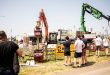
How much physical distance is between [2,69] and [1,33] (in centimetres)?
79

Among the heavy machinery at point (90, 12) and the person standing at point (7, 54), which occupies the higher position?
the heavy machinery at point (90, 12)

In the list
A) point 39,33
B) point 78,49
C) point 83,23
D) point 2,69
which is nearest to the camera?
point 2,69

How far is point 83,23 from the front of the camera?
131ft

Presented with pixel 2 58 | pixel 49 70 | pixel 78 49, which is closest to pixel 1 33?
pixel 2 58

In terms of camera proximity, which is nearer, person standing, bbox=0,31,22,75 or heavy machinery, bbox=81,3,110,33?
person standing, bbox=0,31,22,75

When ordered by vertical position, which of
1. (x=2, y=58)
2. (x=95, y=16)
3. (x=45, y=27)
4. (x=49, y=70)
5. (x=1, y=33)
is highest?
(x=95, y=16)

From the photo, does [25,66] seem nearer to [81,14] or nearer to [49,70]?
[49,70]

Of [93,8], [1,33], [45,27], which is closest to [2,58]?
[1,33]

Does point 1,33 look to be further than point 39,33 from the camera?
No

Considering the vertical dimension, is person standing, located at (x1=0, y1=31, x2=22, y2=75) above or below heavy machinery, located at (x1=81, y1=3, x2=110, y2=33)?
below

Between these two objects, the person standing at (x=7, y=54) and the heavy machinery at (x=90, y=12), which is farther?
the heavy machinery at (x=90, y=12)

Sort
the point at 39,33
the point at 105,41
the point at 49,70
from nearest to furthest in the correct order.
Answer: the point at 49,70, the point at 39,33, the point at 105,41

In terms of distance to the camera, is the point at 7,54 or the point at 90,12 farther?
the point at 90,12

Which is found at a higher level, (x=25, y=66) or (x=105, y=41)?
(x=105, y=41)
